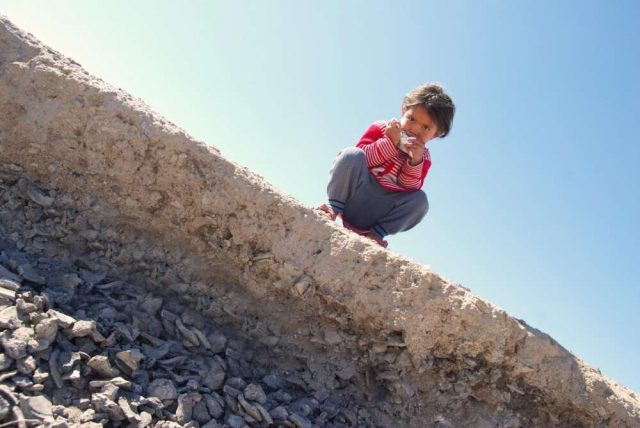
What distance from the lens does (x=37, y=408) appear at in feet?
5.33

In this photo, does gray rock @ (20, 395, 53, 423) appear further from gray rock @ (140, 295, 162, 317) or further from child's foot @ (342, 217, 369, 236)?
child's foot @ (342, 217, 369, 236)

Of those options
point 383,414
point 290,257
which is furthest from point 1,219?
point 383,414

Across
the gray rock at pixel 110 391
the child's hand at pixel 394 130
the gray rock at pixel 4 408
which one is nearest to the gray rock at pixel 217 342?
the gray rock at pixel 110 391

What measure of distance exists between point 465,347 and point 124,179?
1981 mm

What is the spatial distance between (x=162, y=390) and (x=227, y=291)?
77cm

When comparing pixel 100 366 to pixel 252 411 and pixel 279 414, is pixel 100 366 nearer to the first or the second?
pixel 252 411

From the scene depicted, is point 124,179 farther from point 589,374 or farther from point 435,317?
point 589,374

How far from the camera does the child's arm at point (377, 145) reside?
3.25 m

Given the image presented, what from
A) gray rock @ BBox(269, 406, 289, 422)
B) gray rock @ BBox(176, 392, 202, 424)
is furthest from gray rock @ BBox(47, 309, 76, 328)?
gray rock @ BBox(269, 406, 289, 422)

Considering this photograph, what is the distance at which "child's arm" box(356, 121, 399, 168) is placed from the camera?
10.7 feet

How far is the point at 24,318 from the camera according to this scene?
6.25 feet

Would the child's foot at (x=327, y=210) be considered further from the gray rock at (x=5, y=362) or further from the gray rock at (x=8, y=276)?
the gray rock at (x=5, y=362)

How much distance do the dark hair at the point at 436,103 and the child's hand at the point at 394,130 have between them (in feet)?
0.59

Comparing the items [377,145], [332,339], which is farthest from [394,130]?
[332,339]
